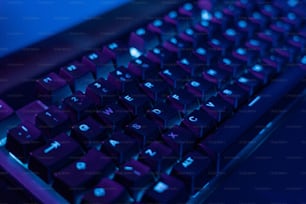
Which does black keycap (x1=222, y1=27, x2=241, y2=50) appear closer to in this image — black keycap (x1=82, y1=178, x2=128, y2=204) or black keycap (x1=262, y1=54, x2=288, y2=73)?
black keycap (x1=262, y1=54, x2=288, y2=73)

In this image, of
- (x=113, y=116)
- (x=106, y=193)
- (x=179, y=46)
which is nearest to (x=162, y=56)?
(x=179, y=46)

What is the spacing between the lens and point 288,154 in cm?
56

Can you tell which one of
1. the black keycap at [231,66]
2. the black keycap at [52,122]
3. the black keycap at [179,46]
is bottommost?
the black keycap at [52,122]

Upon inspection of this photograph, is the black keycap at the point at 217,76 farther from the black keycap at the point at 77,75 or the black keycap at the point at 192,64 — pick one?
the black keycap at the point at 77,75

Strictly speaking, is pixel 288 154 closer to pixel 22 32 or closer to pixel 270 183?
pixel 270 183

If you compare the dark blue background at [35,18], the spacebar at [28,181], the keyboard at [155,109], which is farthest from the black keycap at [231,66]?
the spacebar at [28,181]

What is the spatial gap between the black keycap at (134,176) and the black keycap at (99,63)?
16cm

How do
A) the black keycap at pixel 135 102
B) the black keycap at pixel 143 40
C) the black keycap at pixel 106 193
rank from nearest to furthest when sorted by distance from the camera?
the black keycap at pixel 106 193 < the black keycap at pixel 135 102 < the black keycap at pixel 143 40

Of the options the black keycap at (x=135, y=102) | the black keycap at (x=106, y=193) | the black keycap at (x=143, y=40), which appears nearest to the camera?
the black keycap at (x=106, y=193)

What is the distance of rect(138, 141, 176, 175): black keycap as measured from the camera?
49cm

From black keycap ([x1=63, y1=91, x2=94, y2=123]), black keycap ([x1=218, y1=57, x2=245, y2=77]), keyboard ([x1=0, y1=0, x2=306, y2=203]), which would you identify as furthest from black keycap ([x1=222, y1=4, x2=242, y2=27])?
black keycap ([x1=63, y1=91, x2=94, y2=123])

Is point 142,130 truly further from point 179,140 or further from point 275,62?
point 275,62

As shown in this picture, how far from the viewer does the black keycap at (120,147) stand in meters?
0.49

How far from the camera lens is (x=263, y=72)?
2.11ft
